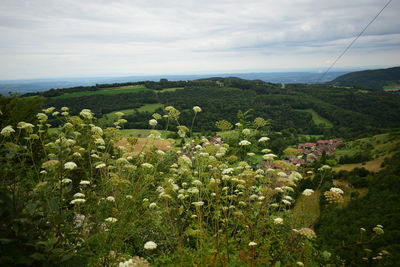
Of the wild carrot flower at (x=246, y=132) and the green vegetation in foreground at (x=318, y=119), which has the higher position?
the wild carrot flower at (x=246, y=132)

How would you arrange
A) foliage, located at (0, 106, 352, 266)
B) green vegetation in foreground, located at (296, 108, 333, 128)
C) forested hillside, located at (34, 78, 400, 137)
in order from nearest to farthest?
foliage, located at (0, 106, 352, 266), forested hillside, located at (34, 78, 400, 137), green vegetation in foreground, located at (296, 108, 333, 128)

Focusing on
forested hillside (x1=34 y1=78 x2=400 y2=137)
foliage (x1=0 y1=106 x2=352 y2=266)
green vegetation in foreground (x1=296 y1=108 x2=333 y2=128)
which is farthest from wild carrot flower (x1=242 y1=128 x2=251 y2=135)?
green vegetation in foreground (x1=296 y1=108 x2=333 y2=128)

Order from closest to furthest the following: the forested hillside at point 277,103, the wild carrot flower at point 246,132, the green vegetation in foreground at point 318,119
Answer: the wild carrot flower at point 246,132
the forested hillside at point 277,103
the green vegetation in foreground at point 318,119

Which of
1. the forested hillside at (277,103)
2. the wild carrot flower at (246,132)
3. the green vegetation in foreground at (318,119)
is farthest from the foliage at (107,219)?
the green vegetation in foreground at (318,119)

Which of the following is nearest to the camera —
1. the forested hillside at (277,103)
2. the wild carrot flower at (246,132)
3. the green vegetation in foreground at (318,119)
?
the wild carrot flower at (246,132)

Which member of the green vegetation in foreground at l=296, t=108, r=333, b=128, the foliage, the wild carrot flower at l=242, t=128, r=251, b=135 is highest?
the wild carrot flower at l=242, t=128, r=251, b=135

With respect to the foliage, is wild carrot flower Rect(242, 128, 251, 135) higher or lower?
higher

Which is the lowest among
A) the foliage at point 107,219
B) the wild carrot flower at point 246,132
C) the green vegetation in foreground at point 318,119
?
the green vegetation in foreground at point 318,119

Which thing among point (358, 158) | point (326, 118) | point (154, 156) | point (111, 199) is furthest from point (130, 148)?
point (326, 118)

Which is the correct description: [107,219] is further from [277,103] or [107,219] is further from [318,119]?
[277,103]

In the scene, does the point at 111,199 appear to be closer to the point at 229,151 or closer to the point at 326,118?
the point at 229,151

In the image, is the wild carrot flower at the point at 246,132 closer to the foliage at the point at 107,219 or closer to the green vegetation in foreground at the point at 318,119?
the foliage at the point at 107,219

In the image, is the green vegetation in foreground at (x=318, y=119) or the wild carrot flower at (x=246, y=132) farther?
the green vegetation in foreground at (x=318, y=119)

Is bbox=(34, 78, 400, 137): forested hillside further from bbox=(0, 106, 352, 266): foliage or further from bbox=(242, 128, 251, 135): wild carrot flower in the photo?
bbox=(242, 128, 251, 135): wild carrot flower
